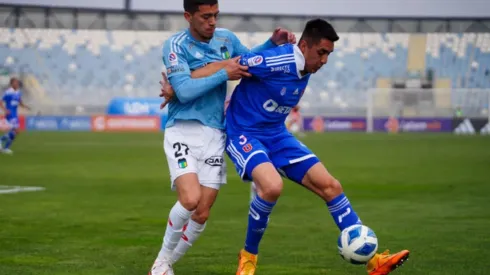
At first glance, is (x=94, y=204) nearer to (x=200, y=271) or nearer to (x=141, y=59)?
(x=200, y=271)

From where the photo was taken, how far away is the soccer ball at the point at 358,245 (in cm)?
720

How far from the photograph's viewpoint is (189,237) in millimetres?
7641

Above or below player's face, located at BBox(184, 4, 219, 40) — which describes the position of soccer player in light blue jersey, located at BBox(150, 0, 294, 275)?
below

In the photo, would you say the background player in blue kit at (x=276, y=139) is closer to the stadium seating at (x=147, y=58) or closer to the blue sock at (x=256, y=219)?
the blue sock at (x=256, y=219)

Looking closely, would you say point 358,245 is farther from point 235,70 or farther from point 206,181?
point 235,70

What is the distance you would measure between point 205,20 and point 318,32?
0.92 meters

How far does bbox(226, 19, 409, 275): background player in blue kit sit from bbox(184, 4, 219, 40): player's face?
36 cm

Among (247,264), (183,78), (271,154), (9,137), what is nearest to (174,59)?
(183,78)

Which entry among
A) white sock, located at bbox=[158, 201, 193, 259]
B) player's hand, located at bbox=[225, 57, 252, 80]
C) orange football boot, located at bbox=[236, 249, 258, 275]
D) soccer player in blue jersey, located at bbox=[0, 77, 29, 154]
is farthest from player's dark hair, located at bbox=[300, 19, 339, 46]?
soccer player in blue jersey, located at bbox=[0, 77, 29, 154]

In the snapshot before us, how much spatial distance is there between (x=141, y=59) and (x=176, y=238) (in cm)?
6208

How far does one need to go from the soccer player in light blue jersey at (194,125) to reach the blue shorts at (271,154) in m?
0.19

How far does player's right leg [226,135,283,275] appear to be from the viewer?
7.29 metres

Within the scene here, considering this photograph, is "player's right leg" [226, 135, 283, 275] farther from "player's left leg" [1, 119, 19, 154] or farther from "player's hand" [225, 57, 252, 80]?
"player's left leg" [1, 119, 19, 154]

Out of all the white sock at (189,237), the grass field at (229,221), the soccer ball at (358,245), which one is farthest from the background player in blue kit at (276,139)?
the grass field at (229,221)
